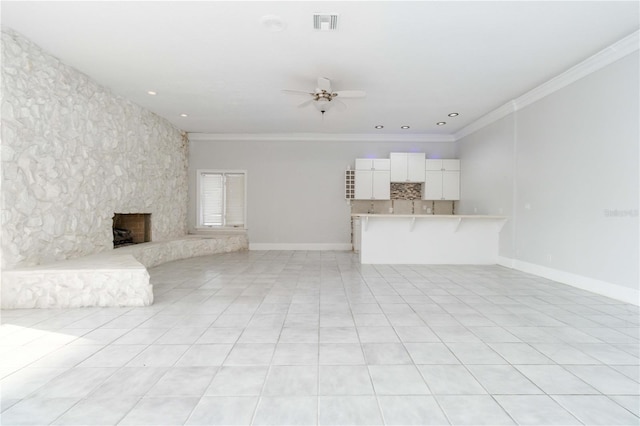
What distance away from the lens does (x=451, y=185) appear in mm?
8070

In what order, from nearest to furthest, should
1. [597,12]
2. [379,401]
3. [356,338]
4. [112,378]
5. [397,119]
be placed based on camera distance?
[379,401], [112,378], [356,338], [597,12], [397,119]

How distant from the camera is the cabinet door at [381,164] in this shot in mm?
8047

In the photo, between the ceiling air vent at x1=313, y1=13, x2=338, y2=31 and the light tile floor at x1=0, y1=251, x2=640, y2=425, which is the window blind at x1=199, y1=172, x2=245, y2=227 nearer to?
the light tile floor at x1=0, y1=251, x2=640, y2=425

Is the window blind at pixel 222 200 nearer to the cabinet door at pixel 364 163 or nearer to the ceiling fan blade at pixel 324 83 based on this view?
the cabinet door at pixel 364 163

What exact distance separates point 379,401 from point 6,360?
99.7 inches

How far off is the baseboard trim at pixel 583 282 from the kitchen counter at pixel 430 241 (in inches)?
25.6

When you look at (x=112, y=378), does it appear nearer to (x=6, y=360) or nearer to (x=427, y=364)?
(x=6, y=360)

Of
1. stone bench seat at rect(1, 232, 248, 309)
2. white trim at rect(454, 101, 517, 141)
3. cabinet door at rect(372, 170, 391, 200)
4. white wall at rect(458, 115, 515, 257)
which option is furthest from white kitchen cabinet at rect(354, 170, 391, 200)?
stone bench seat at rect(1, 232, 248, 309)

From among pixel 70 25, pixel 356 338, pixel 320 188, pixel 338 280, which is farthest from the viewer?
pixel 320 188

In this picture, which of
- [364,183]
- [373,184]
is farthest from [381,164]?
[364,183]

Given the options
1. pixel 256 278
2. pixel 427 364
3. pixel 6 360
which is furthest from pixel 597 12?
pixel 6 360

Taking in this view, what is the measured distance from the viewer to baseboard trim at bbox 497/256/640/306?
358 centimetres

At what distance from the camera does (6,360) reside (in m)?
2.17

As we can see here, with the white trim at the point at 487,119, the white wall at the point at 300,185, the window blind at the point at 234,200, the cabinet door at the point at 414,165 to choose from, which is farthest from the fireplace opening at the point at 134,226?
the white trim at the point at 487,119
